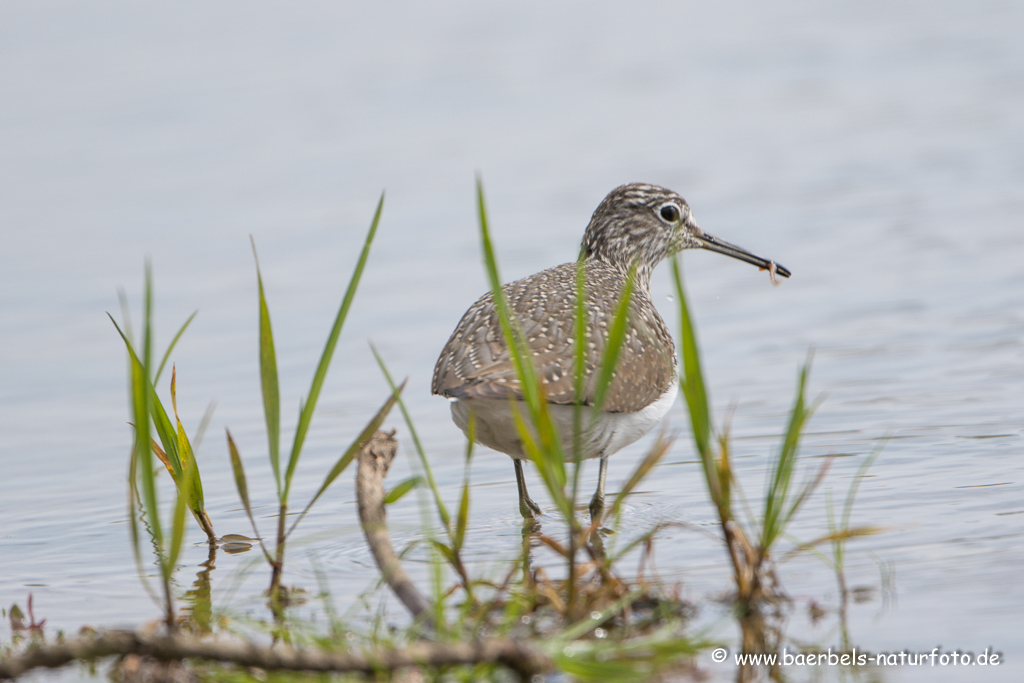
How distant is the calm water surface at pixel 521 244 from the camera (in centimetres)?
636

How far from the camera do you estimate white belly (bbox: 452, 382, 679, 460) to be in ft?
19.6

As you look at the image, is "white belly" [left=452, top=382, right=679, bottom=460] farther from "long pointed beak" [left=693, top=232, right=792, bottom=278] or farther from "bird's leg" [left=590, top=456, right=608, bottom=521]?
"long pointed beak" [left=693, top=232, right=792, bottom=278]

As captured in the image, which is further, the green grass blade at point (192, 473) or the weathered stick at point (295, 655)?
the green grass blade at point (192, 473)

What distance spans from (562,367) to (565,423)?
10.6 inches

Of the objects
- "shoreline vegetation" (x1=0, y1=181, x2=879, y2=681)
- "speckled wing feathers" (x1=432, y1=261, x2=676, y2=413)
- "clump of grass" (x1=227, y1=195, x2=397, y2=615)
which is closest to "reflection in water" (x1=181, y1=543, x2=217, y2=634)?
"shoreline vegetation" (x1=0, y1=181, x2=879, y2=681)

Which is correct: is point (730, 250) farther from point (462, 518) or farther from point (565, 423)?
point (462, 518)

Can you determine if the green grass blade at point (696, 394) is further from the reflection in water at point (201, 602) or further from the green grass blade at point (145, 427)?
the reflection in water at point (201, 602)

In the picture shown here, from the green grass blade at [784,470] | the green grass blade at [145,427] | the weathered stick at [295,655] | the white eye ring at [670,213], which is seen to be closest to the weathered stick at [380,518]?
the weathered stick at [295,655]

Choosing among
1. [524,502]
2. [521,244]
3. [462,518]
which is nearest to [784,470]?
[462,518]

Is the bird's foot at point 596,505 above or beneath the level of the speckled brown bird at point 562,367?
beneath

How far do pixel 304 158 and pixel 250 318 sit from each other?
248 inches

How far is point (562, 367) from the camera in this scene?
20.1ft

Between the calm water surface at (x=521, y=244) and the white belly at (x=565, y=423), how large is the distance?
1.55 ft

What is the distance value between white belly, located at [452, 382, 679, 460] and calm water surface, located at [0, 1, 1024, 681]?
0.47 meters
